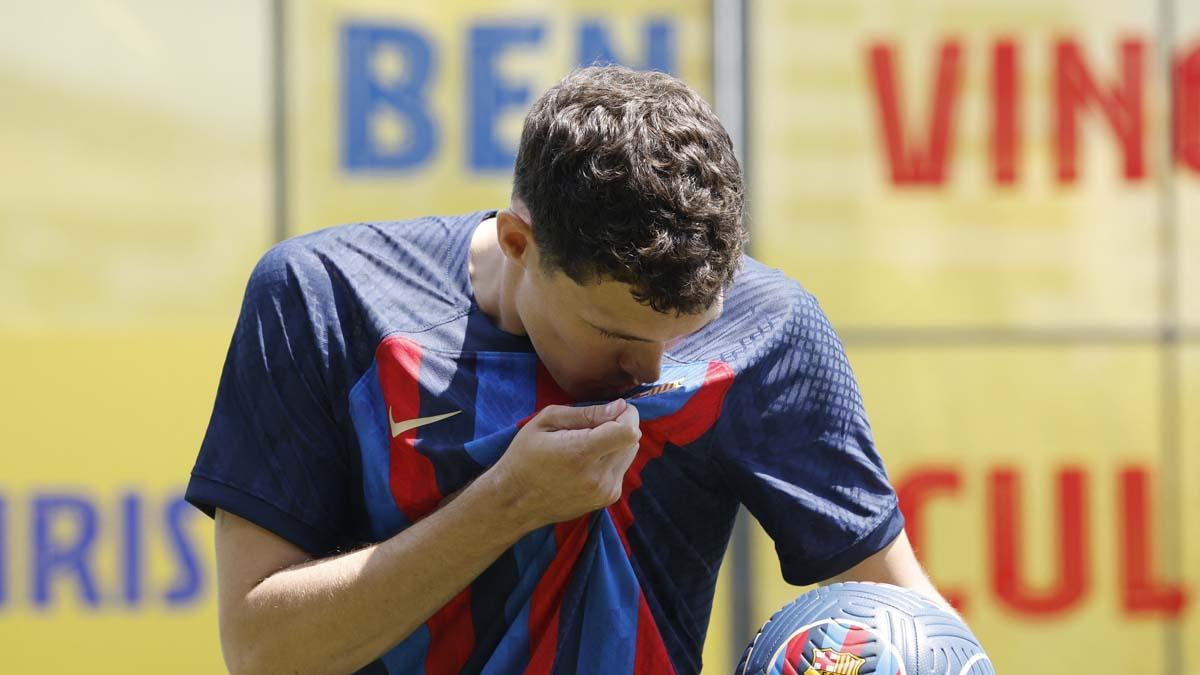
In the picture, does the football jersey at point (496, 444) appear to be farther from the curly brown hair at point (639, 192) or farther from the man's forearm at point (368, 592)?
the curly brown hair at point (639, 192)

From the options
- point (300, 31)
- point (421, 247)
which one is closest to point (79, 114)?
point (300, 31)

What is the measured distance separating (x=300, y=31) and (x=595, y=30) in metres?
1.00

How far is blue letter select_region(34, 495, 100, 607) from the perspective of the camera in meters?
4.36

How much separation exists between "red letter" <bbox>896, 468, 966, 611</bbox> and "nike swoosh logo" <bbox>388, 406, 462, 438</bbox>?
9.63ft

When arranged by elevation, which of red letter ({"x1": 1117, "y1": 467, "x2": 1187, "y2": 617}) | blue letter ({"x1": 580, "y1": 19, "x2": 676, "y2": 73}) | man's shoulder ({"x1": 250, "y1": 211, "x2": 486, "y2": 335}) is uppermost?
blue letter ({"x1": 580, "y1": 19, "x2": 676, "y2": 73})

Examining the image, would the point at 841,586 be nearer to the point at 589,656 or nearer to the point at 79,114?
the point at 589,656

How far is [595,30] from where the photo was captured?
4.53 meters

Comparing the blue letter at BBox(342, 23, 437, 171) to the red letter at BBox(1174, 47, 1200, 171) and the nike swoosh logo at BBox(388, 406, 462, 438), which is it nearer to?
the red letter at BBox(1174, 47, 1200, 171)

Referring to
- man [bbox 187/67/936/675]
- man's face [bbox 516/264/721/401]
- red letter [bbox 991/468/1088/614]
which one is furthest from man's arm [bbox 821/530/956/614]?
red letter [bbox 991/468/1088/614]

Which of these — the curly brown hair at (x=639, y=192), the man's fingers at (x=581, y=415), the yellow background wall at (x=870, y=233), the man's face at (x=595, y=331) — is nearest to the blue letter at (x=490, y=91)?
the yellow background wall at (x=870, y=233)

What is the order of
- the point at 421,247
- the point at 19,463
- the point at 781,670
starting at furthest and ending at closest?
the point at 19,463 → the point at 421,247 → the point at 781,670

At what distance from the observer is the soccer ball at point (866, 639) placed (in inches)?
74.6

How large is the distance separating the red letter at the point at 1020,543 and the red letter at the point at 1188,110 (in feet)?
3.79

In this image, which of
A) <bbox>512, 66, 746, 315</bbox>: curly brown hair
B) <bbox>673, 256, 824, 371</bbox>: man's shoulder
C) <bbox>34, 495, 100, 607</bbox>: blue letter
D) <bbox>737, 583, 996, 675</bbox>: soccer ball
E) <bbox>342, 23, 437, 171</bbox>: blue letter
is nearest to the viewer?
<bbox>512, 66, 746, 315</bbox>: curly brown hair
